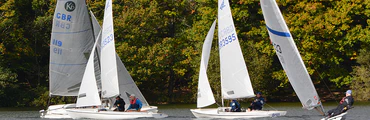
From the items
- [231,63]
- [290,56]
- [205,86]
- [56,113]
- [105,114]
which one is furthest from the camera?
[56,113]

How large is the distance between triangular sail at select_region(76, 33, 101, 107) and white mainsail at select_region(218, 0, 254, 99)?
5.78 metres

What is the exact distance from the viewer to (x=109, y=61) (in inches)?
1395

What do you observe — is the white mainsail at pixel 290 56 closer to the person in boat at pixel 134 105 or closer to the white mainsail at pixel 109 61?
the person in boat at pixel 134 105

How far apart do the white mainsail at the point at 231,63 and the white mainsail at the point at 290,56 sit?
7.75 meters

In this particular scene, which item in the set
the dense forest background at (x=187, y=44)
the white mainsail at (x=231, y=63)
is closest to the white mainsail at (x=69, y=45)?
the white mainsail at (x=231, y=63)

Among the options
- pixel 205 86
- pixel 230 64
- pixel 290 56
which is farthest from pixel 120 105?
pixel 290 56

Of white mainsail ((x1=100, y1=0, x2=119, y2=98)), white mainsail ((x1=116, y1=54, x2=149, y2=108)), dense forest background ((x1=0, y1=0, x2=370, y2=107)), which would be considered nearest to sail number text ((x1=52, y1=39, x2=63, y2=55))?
white mainsail ((x1=116, y1=54, x2=149, y2=108))

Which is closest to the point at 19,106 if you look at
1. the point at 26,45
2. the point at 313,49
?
the point at 26,45

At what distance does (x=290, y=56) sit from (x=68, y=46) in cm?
1525

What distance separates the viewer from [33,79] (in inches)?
2159

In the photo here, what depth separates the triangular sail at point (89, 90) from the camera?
35.9 meters

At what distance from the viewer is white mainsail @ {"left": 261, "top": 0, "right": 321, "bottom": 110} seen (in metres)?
27.7

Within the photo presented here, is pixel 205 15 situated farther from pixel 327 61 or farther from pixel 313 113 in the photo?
pixel 313 113

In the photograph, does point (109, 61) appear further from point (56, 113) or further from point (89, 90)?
point (56, 113)
